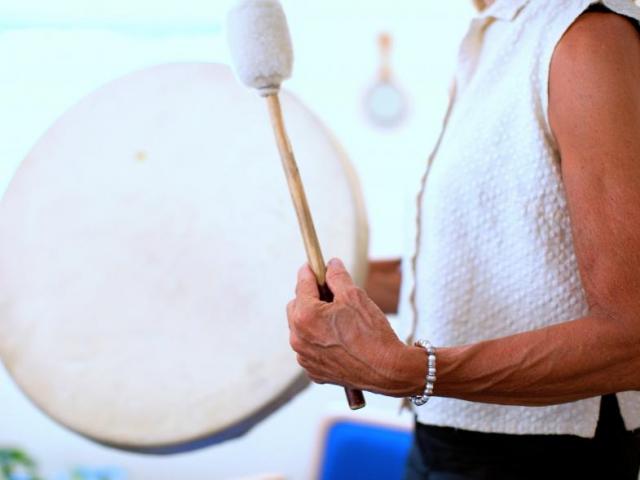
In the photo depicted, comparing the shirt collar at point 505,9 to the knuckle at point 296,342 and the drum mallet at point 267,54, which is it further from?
the knuckle at point 296,342

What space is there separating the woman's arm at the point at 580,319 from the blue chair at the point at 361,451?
0.92 m

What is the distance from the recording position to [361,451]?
1525 millimetres

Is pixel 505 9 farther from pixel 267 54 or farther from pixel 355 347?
pixel 355 347

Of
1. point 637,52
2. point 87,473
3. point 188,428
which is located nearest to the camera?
point 637,52

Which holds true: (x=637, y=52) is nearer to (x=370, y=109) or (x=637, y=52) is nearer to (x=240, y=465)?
(x=370, y=109)

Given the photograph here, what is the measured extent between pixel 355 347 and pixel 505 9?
1.20 ft

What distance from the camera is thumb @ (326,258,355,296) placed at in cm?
64

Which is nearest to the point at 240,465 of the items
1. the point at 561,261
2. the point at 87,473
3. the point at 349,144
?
the point at 87,473

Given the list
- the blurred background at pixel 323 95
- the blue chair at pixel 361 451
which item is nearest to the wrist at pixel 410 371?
the blue chair at pixel 361 451

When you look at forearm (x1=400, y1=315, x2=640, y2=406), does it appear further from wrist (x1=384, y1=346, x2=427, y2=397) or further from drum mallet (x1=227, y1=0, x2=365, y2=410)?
drum mallet (x1=227, y1=0, x2=365, y2=410)

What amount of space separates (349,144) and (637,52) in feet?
5.95

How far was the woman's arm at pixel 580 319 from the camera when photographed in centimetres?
57

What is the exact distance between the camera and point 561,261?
26.7 inches

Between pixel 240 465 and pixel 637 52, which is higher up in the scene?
pixel 637 52
